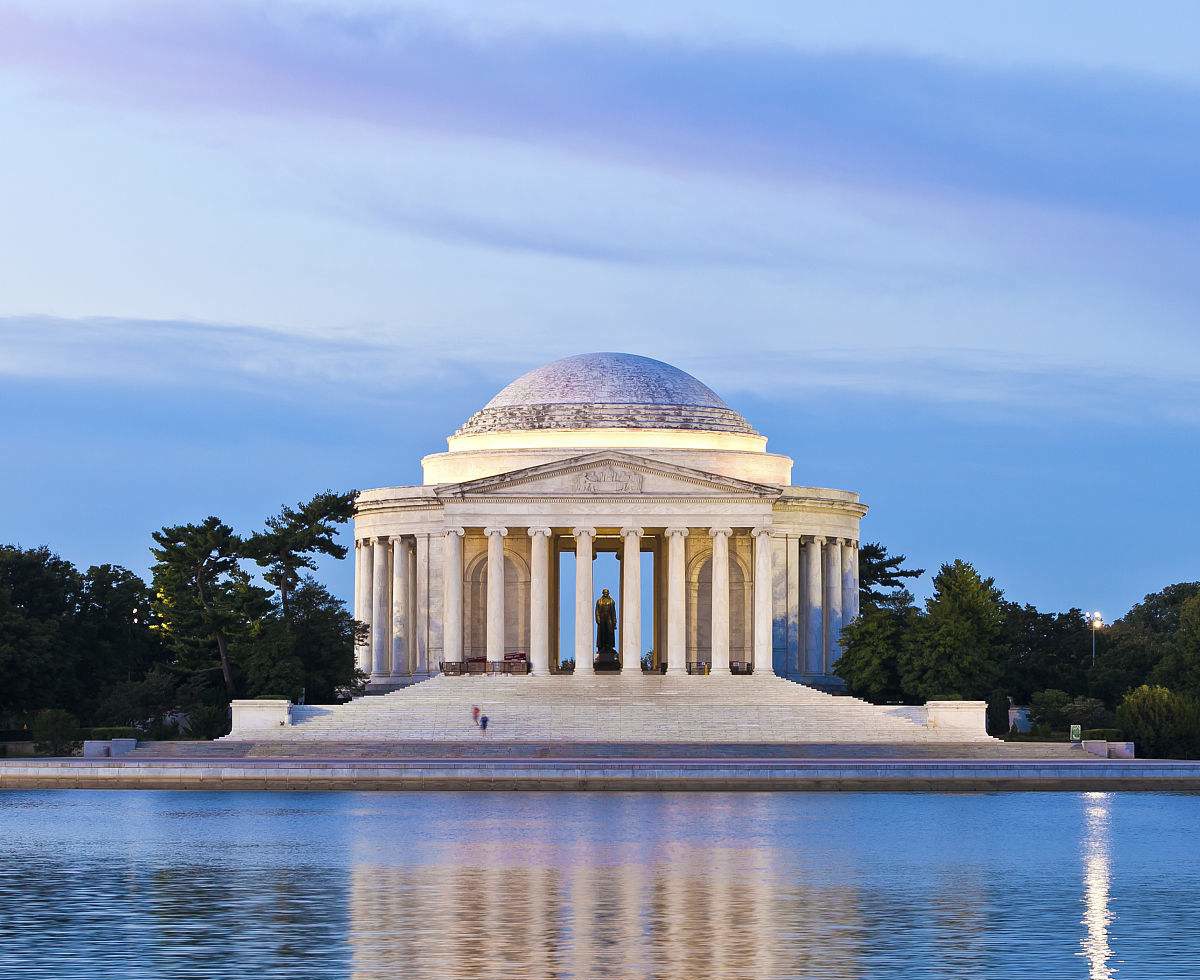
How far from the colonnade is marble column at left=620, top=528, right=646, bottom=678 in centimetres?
5

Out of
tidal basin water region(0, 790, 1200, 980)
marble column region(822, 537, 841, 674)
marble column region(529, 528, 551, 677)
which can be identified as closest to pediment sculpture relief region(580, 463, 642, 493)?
marble column region(529, 528, 551, 677)

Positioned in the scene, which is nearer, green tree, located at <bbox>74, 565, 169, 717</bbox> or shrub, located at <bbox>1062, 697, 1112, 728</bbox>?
shrub, located at <bbox>1062, 697, 1112, 728</bbox>

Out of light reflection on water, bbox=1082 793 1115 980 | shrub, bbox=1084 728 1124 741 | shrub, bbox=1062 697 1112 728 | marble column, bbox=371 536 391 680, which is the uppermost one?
marble column, bbox=371 536 391 680

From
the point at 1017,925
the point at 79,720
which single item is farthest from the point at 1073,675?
the point at 1017,925

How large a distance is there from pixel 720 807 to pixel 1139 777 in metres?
14.4

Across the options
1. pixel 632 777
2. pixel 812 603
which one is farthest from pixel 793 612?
pixel 632 777

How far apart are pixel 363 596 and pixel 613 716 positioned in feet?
93.3

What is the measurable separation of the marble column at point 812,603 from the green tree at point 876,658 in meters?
8.22

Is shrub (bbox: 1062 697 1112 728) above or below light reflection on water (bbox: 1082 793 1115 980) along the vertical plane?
above

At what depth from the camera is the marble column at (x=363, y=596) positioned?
11369 centimetres

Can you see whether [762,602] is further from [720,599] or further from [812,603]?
[812,603]

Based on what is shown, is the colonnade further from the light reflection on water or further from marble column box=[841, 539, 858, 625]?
the light reflection on water

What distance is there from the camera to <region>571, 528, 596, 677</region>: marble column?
332 feet

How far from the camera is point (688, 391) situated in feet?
368
